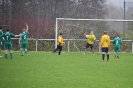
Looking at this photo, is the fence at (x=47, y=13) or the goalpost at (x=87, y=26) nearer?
the goalpost at (x=87, y=26)

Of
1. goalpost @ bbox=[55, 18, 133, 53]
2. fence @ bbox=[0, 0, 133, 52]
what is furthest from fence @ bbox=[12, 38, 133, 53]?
goalpost @ bbox=[55, 18, 133, 53]

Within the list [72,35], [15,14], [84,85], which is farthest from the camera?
[15,14]

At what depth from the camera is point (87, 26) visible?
127ft

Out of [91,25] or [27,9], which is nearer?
[91,25]

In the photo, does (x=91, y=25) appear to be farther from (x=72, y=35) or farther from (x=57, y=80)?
(x=57, y=80)

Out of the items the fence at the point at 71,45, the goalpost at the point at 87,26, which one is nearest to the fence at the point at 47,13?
the fence at the point at 71,45

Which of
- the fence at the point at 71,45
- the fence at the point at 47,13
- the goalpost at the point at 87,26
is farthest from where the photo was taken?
the fence at the point at 47,13

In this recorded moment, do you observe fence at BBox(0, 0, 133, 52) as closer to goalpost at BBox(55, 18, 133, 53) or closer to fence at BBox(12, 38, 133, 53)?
fence at BBox(12, 38, 133, 53)

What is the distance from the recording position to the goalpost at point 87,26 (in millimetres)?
38375

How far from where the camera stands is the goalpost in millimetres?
38375

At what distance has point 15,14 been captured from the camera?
41.0m

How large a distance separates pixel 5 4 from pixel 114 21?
1139cm

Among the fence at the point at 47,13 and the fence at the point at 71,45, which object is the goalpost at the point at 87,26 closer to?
the fence at the point at 71,45

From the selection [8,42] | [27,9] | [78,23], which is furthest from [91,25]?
[8,42]
